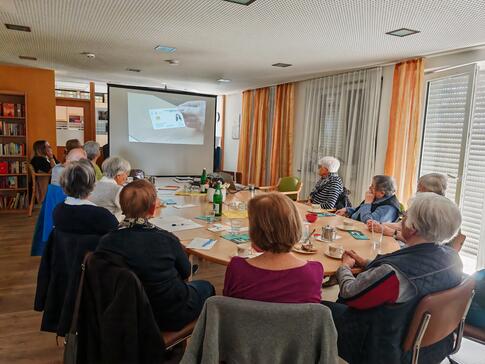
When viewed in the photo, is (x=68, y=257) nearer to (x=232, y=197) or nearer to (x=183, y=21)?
(x=232, y=197)

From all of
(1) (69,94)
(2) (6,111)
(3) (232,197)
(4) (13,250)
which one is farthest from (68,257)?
(1) (69,94)

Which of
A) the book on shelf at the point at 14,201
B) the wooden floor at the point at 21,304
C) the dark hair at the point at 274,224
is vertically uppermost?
the dark hair at the point at 274,224

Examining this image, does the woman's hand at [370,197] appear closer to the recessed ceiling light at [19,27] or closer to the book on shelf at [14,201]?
the recessed ceiling light at [19,27]

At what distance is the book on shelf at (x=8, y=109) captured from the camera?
19.1 feet

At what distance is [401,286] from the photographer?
137 centimetres

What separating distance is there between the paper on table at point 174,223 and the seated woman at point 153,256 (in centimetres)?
70

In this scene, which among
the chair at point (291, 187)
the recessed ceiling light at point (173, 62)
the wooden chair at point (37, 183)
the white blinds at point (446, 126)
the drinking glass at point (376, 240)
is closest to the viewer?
the drinking glass at point (376, 240)

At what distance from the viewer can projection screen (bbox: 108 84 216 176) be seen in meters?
5.64

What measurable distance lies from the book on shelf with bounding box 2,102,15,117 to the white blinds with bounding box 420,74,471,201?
20.6 ft

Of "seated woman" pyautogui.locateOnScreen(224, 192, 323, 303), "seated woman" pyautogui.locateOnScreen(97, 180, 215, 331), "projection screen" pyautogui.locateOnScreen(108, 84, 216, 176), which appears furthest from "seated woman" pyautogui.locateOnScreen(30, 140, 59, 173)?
"seated woman" pyautogui.locateOnScreen(224, 192, 323, 303)

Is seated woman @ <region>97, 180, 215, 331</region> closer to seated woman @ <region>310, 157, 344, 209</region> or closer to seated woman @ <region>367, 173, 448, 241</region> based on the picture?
Result: seated woman @ <region>367, 173, 448, 241</region>

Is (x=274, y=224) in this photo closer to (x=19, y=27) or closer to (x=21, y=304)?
(x=21, y=304)

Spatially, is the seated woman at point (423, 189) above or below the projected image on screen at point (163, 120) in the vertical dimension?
below

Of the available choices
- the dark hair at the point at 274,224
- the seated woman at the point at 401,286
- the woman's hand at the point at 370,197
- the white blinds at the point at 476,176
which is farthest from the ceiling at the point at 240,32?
the dark hair at the point at 274,224
